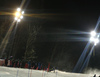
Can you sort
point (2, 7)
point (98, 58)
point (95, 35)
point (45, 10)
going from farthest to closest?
point (98, 58) → point (45, 10) → point (95, 35) → point (2, 7)

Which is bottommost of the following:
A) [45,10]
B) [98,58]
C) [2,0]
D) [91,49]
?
[98,58]

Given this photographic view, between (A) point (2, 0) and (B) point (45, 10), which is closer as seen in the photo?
(A) point (2, 0)

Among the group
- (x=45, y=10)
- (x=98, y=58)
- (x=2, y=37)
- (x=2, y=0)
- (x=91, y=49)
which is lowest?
(x=2, y=37)

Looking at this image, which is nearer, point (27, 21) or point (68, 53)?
point (27, 21)

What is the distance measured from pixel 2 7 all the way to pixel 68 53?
1737 cm

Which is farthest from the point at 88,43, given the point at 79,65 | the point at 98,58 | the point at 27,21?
the point at 27,21

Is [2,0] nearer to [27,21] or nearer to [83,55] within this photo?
[27,21]

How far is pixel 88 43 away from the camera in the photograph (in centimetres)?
2959

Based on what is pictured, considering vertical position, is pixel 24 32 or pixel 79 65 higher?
pixel 24 32

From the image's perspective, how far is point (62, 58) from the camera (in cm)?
2700

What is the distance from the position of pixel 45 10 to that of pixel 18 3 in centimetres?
800

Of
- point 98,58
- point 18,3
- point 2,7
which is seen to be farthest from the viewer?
point 98,58

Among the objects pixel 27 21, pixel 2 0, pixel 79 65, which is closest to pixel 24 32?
pixel 27 21

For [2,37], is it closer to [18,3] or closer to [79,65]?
[18,3]
